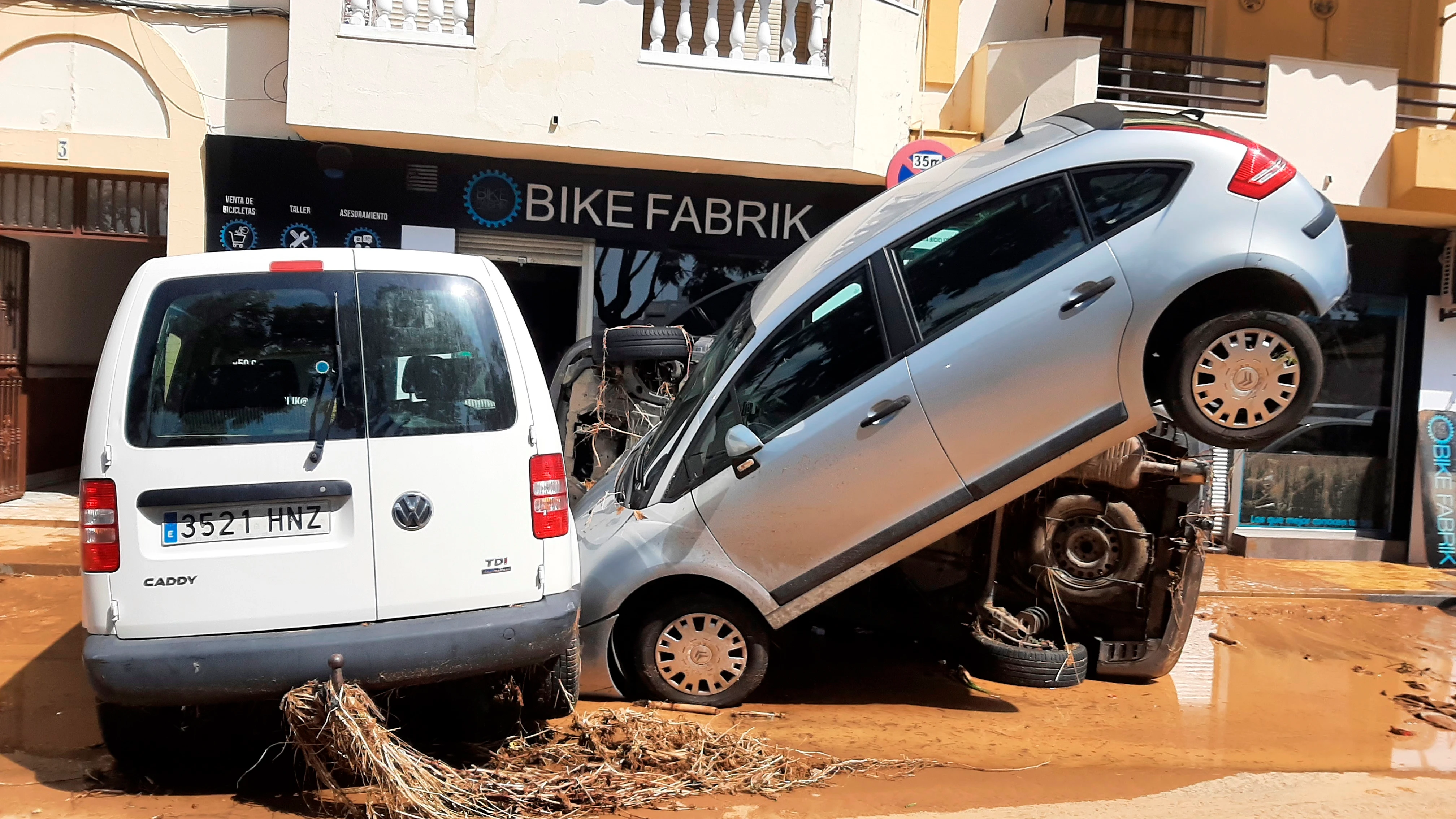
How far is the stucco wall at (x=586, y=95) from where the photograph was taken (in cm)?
903

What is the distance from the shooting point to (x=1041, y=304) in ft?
15.0

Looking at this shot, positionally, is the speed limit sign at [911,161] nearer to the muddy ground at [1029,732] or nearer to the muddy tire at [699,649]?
the muddy ground at [1029,732]

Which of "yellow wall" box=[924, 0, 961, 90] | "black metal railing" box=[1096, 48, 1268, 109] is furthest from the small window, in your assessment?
"black metal railing" box=[1096, 48, 1268, 109]

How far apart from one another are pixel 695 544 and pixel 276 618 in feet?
6.04

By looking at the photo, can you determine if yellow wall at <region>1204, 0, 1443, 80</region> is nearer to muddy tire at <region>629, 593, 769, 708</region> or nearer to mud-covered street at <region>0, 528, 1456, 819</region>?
mud-covered street at <region>0, 528, 1456, 819</region>

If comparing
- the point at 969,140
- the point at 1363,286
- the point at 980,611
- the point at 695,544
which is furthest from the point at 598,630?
the point at 1363,286

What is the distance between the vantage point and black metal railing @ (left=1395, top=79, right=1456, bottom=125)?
11.0 meters

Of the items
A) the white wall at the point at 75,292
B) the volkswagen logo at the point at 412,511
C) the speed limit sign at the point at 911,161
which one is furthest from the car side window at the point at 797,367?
the white wall at the point at 75,292

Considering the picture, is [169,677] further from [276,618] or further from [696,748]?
[696,748]

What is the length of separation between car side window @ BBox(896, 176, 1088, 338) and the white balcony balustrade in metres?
5.85

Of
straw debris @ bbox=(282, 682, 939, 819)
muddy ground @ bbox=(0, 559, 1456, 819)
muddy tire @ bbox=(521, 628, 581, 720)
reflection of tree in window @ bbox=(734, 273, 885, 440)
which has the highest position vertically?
reflection of tree in window @ bbox=(734, 273, 885, 440)

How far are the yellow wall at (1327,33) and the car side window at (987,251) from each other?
8.79 meters

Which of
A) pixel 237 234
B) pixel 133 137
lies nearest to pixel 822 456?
pixel 237 234

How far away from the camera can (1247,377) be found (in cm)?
472
